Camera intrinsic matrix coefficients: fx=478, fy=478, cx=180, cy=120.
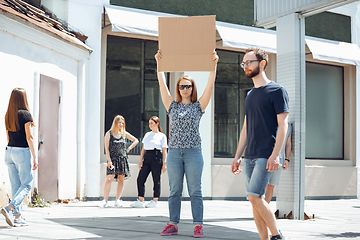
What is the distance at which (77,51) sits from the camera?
1089 cm

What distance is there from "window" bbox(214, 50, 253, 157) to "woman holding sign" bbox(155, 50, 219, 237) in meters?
7.42

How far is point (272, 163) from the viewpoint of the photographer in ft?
13.2

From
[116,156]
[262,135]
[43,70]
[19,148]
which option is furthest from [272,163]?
[43,70]

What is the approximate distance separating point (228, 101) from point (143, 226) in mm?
7284

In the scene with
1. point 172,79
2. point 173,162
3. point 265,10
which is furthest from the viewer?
point 172,79

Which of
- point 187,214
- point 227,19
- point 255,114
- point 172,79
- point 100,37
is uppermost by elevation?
point 227,19

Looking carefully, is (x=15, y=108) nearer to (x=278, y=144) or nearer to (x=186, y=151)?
(x=186, y=151)

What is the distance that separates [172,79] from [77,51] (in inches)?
106

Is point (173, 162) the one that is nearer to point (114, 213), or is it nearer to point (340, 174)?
point (114, 213)

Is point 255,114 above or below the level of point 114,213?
above

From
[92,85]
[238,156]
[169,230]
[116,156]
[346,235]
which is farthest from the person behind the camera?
[92,85]

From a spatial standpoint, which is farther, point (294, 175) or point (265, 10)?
point (265, 10)

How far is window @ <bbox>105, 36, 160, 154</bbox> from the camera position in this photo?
1191 cm

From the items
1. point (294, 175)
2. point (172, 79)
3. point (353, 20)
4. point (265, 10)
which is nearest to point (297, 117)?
point (294, 175)
